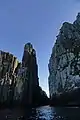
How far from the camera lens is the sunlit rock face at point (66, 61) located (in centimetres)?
15838

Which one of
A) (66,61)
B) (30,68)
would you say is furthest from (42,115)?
(66,61)

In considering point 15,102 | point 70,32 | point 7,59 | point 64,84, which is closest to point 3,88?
point 15,102

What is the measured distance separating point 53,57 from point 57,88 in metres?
37.5

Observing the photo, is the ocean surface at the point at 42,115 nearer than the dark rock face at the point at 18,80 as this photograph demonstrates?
Yes

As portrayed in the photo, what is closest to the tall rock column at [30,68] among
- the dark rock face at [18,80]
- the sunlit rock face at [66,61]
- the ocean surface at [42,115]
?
the dark rock face at [18,80]

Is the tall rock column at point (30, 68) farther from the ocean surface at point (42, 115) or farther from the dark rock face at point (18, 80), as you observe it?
the ocean surface at point (42, 115)

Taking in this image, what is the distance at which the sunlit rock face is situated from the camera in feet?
520

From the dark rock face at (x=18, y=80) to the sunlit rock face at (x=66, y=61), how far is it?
19132 mm

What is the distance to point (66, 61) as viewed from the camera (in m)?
172

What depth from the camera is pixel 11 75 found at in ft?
478

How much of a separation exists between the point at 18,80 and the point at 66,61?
48530mm

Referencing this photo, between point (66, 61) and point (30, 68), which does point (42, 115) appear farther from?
point (66, 61)

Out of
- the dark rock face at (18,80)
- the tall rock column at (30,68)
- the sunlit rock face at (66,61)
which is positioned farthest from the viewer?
the sunlit rock face at (66,61)

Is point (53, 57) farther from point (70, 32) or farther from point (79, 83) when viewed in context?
point (79, 83)
